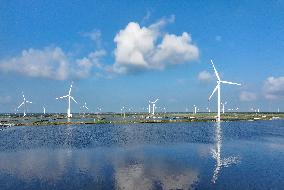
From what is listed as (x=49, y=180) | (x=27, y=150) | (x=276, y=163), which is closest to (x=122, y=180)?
(x=49, y=180)

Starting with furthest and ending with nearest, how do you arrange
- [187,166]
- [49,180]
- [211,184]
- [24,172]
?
[187,166] → [24,172] → [49,180] → [211,184]

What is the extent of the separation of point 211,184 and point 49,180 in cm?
1786

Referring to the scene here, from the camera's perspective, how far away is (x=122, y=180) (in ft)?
134

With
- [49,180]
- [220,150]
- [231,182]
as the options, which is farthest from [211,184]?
[220,150]

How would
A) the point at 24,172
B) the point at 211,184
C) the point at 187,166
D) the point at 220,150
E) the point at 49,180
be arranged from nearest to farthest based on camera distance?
the point at 211,184, the point at 49,180, the point at 24,172, the point at 187,166, the point at 220,150

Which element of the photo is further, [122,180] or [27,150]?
[27,150]

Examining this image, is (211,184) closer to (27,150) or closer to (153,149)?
(153,149)

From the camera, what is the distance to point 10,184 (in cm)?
3981

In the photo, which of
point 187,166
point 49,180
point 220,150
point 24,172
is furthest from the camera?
point 220,150

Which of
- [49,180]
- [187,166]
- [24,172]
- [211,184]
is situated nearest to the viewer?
[211,184]

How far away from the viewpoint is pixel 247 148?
235ft

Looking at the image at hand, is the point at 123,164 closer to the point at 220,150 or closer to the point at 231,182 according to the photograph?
the point at 231,182

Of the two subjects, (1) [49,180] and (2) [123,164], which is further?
(2) [123,164]

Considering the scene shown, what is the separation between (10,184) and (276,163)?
1414 inches
